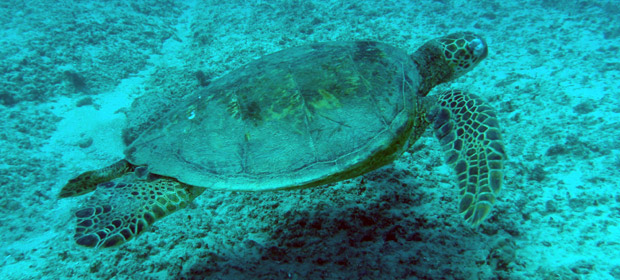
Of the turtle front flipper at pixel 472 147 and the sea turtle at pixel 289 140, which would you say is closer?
the turtle front flipper at pixel 472 147

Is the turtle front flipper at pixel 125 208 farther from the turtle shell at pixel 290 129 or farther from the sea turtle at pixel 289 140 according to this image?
the turtle shell at pixel 290 129

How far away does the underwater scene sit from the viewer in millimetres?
2104

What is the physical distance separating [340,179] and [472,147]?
1146mm

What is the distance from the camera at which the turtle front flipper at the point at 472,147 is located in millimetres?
1972

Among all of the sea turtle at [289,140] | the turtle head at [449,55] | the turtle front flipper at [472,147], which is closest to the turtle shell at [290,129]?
the sea turtle at [289,140]

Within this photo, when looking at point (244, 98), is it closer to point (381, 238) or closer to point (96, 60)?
point (381, 238)

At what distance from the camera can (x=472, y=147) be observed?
2287 millimetres

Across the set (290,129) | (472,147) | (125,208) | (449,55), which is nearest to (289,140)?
(290,129)

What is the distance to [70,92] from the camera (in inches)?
209

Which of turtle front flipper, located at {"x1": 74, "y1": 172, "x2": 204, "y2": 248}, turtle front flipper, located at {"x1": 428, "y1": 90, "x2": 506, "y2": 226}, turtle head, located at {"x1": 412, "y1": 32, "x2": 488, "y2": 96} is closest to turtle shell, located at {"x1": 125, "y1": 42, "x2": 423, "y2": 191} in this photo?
turtle front flipper, located at {"x1": 74, "y1": 172, "x2": 204, "y2": 248}

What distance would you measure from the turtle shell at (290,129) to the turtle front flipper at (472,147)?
12.3 inches

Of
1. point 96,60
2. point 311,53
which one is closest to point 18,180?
point 96,60

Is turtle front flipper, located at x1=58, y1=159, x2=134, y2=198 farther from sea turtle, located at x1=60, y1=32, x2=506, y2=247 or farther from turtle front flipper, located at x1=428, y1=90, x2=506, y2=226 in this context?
turtle front flipper, located at x1=428, y1=90, x2=506, y2=226

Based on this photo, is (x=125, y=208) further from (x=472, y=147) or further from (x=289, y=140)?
(x=472, y=147)
